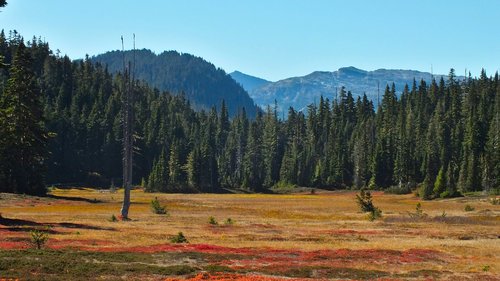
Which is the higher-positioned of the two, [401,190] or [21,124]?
[21,124]

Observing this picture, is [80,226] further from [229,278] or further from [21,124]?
[21,124]

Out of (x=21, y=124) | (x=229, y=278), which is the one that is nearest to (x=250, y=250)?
(x=229, y=278)

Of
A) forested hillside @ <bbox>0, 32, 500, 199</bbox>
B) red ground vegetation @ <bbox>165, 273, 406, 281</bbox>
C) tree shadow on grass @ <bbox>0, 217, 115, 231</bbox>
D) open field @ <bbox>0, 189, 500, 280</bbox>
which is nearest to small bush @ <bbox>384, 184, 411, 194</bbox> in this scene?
forested hillside @ <bbox>0, 32, 500, 199</bbox>

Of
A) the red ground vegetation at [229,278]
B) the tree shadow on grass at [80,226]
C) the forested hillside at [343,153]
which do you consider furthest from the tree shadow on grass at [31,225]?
the forested hillside at [343,153]

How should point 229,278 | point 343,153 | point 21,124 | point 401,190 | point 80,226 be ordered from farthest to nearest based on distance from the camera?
point 343,153, point 401,190, point 21,124, point 80,226, point 229,278

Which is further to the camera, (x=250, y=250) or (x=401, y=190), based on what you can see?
(x=401, y=190)

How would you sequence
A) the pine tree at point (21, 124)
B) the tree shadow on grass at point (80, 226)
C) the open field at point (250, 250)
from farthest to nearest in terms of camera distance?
the pine tree at point (21, 124)
the tree shadow on grass at point (80, 226)
the open field at point (250, 250)

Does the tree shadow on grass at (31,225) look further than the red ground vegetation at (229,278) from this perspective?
Yes

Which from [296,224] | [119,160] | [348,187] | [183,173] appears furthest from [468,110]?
[296,224]

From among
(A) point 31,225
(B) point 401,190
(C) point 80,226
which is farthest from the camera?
(B) point 401,190

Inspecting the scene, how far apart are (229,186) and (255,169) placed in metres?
16.4

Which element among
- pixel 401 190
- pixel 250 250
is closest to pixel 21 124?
pixel 250 250

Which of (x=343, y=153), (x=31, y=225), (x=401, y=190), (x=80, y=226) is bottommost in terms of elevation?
(x=80, y=226)

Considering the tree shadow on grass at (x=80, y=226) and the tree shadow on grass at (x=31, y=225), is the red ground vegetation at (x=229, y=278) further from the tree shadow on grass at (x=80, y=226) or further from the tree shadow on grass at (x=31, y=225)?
the tree shadow on grass at (x=80, y=226)
